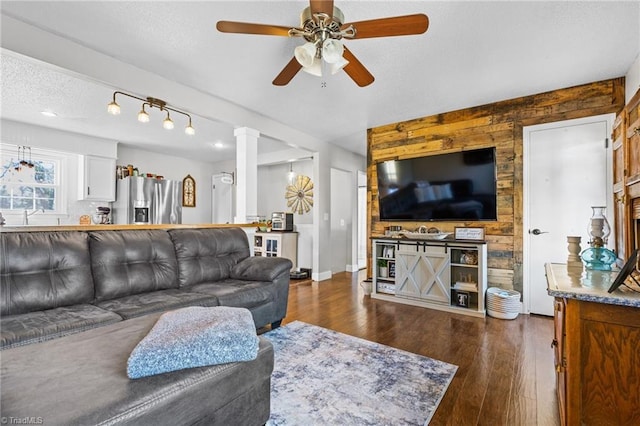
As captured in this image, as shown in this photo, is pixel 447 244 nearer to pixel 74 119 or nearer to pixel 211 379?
pixel 211 379

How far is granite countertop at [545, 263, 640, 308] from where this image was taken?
3.59 ft

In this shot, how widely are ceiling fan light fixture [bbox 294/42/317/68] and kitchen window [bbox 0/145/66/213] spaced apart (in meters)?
5.11

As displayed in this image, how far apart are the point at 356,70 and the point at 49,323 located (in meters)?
2.55

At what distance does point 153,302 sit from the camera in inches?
80.8

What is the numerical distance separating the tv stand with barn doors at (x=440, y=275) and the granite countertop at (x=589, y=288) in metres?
1.71

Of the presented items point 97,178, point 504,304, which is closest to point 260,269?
point 504,304

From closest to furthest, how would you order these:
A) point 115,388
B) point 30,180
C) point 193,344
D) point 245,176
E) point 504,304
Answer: point 115,388, point 193,344, point 504,304, point 245,176, point 30,180

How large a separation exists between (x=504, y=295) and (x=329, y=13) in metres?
3.21

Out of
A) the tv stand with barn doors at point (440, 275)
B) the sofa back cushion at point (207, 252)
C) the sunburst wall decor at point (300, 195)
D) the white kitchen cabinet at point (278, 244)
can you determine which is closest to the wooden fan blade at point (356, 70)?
the sofa back cushion at point (207, 252)

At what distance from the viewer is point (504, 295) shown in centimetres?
315

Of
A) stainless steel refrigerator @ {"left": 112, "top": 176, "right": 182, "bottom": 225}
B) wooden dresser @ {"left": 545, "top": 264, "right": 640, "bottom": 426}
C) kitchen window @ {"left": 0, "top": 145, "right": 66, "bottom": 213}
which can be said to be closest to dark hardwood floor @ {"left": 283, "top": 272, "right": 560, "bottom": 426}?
wooden dresser @ {"left": 545, "top": 264, "right": 640, "bottom": 426}

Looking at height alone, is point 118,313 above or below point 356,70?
below

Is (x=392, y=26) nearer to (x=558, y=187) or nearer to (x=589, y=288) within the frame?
(x=589, y=288)

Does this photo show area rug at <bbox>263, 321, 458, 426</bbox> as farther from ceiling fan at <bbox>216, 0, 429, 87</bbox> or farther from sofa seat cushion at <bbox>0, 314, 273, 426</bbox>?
ceiling fan at <bbox>216, 0, 429, 87</bbox>
